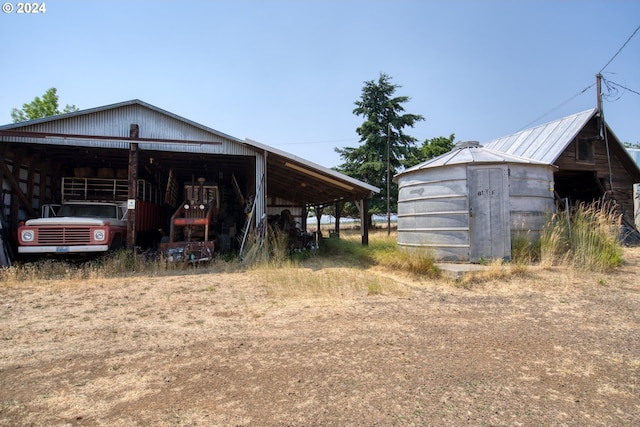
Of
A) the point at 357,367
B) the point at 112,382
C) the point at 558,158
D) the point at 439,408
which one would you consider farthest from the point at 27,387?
the point at 558,158

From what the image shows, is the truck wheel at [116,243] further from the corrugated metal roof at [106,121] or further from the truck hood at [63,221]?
the corrugated metal roof at [106,121]

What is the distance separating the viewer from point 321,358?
11.9ft

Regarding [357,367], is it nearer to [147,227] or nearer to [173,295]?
[173,295]

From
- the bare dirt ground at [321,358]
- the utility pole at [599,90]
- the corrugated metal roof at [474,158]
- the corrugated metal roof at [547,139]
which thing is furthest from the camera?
the utility pole at [599,90]

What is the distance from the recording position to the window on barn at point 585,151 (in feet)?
53.0

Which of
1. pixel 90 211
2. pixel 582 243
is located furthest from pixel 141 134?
pixel 582 243

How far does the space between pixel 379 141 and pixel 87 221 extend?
24.1m

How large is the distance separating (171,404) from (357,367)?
1.67 meters

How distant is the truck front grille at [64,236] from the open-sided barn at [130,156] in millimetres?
1713

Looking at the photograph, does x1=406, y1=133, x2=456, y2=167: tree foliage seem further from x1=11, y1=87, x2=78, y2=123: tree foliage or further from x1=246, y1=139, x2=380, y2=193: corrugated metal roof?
x1=11, y1=87, x2=78, y2=123: tree foliage

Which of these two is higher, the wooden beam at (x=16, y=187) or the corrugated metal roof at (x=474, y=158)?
the corrugated metal roof at (x=474, y=158)

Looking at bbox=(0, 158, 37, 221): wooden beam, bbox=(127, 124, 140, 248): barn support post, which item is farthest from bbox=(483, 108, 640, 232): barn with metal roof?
bbox=(0, 158, 37, 221): wooden beam

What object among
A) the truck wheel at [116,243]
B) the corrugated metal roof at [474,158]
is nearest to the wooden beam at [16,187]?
the truck wheel at [116,243]

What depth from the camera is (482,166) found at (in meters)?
9.45
